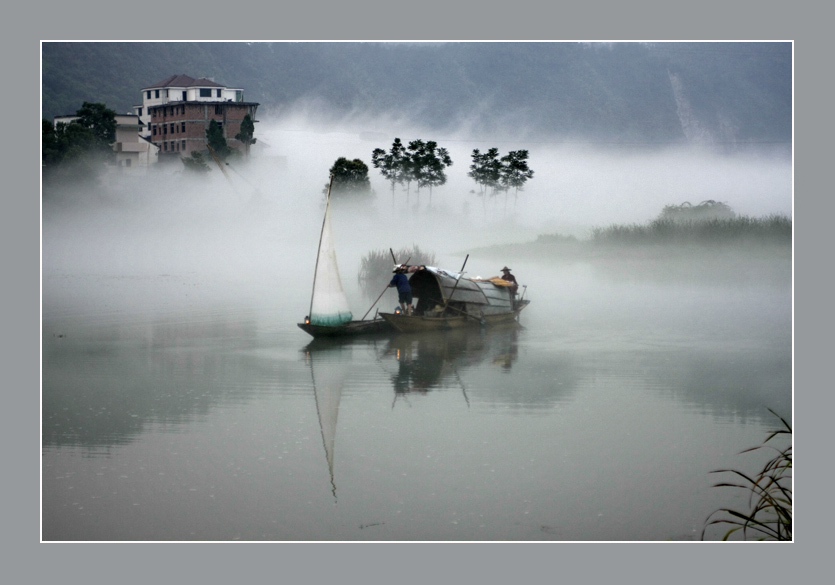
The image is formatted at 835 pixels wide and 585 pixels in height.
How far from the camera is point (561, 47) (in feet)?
26.9

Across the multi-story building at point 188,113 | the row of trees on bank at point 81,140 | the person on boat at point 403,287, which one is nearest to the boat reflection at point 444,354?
the person on boat at point 403,287

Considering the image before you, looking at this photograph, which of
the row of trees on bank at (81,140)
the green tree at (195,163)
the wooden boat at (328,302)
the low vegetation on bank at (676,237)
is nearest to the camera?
the row of trees on bank at (81,140)

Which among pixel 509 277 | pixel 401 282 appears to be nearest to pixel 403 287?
pixel 401 282

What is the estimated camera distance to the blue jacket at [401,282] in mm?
12398

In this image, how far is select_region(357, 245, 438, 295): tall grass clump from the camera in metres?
13.7

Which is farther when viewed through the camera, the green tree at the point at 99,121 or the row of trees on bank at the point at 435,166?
the row of trees on bank at the point at 435,166

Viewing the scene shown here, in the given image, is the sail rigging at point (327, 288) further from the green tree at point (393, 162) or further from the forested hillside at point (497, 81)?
the forested hillside at point (497, 81)

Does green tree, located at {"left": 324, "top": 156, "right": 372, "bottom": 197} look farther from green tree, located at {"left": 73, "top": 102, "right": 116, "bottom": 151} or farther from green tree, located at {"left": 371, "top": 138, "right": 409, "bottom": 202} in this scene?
green tree, located at {"left": 73, "top": 102, "right": 116, "bottom": 151}

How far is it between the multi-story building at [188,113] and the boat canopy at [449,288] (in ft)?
12.0

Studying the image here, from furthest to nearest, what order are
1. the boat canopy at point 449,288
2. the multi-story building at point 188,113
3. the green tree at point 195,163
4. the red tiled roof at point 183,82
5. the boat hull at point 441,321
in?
the boat canopy at point 449,288, the boat hull at point 441,321, the green tree at point 195,163, the multi-story building at point 188,113, the red tiled roof at point 183,82

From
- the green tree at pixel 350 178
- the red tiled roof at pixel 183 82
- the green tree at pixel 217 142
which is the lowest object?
the green tree at pixel 350 178

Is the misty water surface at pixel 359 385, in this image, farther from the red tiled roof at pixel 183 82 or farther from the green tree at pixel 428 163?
the red tiled roof at pixel 183 82

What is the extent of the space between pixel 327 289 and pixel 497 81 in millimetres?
3366

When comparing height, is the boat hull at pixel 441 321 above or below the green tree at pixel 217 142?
below
